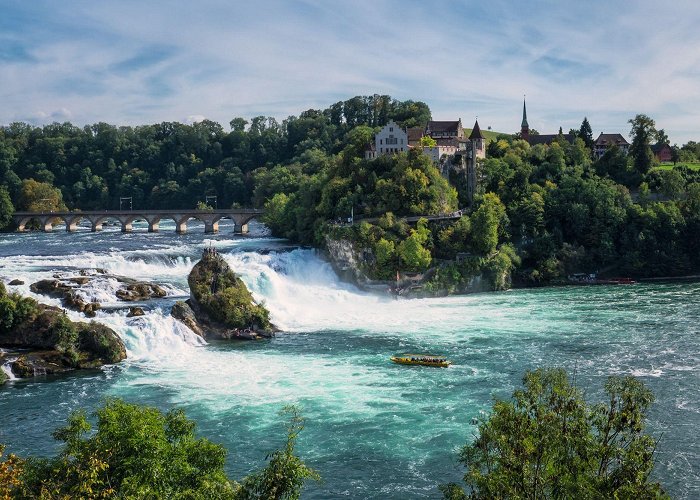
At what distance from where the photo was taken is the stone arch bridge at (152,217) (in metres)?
90.6

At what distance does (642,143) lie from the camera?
82875 mm

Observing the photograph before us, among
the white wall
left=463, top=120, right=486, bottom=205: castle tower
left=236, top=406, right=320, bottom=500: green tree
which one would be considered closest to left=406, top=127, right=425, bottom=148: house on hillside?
the white wall

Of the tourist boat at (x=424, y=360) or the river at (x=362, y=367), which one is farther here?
the tourist boat at (x=424, y=360)

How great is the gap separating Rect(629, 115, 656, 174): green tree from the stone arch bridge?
147 feet

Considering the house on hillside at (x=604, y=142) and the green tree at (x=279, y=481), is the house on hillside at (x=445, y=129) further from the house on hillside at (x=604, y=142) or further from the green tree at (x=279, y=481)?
the green tree at (x=279, y=481)

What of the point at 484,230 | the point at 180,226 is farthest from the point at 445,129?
the point at 180,226

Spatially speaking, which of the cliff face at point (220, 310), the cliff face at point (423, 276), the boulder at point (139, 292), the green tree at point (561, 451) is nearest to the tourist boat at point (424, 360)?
the cliff face at point (220, 310)

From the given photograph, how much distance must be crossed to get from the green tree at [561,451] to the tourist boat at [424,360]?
75.1ft

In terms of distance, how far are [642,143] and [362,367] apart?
58243mm

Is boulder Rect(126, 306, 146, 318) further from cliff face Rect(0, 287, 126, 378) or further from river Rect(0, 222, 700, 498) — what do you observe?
cliff face Rect(0, 287, 126, 378)

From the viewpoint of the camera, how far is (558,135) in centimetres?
9294

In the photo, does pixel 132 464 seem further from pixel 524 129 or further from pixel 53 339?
pixel 524 129

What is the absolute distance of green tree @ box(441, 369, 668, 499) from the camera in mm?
13711

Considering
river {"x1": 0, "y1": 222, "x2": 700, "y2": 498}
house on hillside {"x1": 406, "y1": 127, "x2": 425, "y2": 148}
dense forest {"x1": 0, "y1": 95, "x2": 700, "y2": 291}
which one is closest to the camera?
river {"x1": 0, "y1": 222, "x2": 700, "y2": 498}
